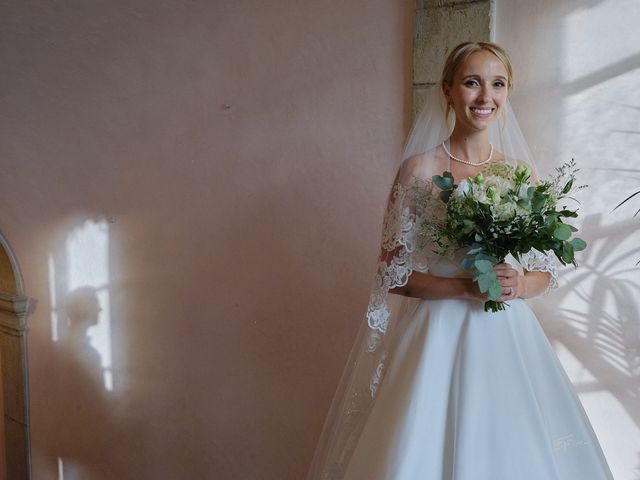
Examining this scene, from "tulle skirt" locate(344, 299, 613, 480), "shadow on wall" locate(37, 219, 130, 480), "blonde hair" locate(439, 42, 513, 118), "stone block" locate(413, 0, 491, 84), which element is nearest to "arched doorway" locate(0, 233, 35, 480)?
"shadow on wall" locate(37, 219, 130, 480)

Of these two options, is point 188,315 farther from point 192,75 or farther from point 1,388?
point 1,388

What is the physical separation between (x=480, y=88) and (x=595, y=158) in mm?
664

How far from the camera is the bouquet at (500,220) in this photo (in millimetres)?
1738

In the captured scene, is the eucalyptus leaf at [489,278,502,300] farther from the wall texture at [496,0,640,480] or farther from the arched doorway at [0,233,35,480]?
the arched doorway at [0,233,35,480]

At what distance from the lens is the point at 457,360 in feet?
6.21

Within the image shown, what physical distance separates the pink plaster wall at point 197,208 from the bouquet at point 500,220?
3.35 feet

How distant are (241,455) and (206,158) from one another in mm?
1559

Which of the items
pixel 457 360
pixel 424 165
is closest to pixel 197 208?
pixel 424 165

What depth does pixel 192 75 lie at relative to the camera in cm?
332

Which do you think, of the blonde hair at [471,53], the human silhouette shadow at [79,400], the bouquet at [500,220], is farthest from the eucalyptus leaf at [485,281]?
the human silhouette shadow at [79,400]

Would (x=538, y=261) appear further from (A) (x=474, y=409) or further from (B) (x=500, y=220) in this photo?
(A) (x=474, y=409)

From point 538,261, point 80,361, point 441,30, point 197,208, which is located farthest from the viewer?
point 80,361

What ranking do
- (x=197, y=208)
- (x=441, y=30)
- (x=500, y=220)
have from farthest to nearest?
1. (x=197, y=208)
2. (x=441, y=30)
3. (x=500, y=220)

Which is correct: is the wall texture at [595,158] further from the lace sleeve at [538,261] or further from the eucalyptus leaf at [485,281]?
the eucalyptus leaf at [485,281]
